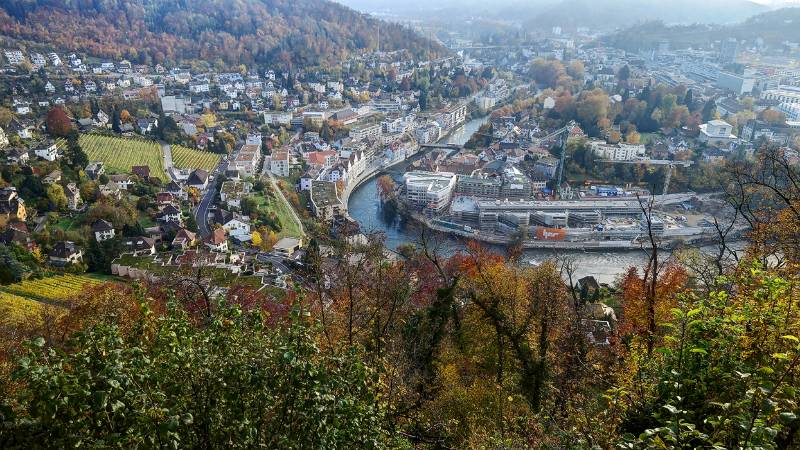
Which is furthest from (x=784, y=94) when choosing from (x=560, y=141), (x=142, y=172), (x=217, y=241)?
(x=142, y=172)

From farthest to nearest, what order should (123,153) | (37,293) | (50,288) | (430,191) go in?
(123,153), (430,191), (50,288), (37,293)

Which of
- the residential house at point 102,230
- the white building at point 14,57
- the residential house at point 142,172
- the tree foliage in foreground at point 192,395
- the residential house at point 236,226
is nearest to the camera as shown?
the tree foliage in foreground at point 192,395

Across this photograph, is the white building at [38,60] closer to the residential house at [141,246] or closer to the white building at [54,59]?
the white building at [54,59]

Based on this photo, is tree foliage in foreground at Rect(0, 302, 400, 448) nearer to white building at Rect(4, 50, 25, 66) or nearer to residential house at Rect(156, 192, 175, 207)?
residential house at Rect(156, 192, 175, 207)

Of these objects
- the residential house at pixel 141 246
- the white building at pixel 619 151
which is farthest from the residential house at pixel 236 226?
the white building at pixel 619 151

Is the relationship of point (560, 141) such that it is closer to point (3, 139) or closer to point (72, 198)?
point (72, 198)

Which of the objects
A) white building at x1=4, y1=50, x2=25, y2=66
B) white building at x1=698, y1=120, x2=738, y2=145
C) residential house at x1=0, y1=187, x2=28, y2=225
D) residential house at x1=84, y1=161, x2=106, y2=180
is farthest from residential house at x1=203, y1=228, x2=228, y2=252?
white building at x1=4, y1=50, x2=25, y2=66
